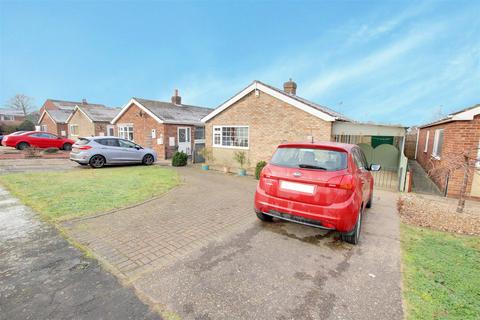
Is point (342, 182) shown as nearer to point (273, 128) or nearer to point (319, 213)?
point (319, 213)

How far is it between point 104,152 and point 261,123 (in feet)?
27.2

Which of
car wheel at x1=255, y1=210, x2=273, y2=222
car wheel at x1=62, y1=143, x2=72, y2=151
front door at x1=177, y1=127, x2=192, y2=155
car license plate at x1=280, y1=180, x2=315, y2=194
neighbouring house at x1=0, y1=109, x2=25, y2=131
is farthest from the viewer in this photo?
neighbouring house at x1=0, y1=109, x2=25, y2=131

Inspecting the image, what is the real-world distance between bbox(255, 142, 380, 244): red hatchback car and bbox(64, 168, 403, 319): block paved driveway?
0.52 metres

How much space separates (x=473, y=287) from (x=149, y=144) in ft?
56.9

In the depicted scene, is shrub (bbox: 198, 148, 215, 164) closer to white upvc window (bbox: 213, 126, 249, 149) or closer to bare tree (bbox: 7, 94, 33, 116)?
white upvc window (bbox: 213, 126, 249, 149)

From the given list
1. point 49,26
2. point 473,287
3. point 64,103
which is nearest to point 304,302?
point 473,287

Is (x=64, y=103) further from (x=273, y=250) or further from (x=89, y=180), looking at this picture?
(x=273, y=250)

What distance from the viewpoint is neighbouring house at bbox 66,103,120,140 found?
Answer: 2243cm

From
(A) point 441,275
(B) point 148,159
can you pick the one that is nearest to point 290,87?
(B) point 148,159

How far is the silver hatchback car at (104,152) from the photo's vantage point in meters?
11.2

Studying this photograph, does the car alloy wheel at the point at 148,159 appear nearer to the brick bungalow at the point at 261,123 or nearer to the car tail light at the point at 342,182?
the brick bungalow at the point at 261,123

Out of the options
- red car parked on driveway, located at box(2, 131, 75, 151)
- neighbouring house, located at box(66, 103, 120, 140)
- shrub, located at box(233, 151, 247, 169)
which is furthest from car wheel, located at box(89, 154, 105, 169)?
neighbouring house, located at box(66, 103, 120, 140)

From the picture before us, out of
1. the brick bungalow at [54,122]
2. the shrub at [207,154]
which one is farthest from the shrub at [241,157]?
the brick bungalow at [54,122]

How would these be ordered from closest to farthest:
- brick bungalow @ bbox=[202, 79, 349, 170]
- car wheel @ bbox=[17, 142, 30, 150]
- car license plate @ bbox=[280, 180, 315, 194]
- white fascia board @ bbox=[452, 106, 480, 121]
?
car license plate @ bbox=[280, 180, 315, 194] < white fascia board @ bbox=[452, 106, 480, 121] < brick bungalow @ bbox=[202, 79, 349, 170] < car wheel @ bbox=[17, 142, 30, 150]
